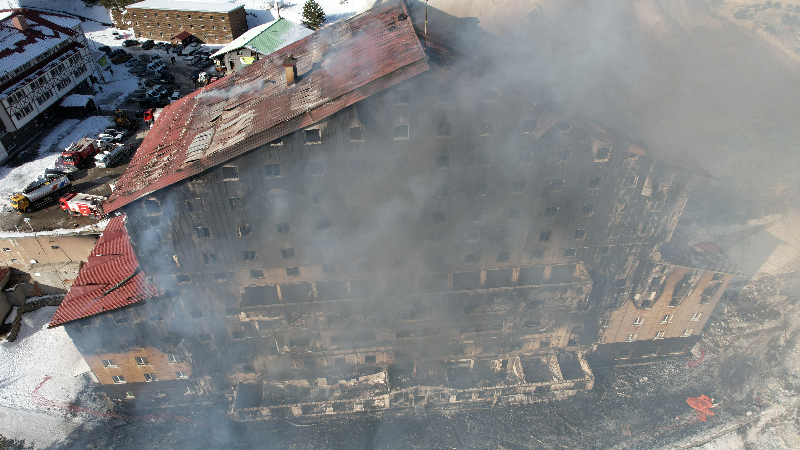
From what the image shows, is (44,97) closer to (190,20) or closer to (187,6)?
(190,20)

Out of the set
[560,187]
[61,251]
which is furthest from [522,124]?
[61,251]

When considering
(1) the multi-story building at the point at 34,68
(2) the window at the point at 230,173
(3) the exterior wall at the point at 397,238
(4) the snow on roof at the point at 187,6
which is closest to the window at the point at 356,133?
(3) the exterior wall at the point at 397,238

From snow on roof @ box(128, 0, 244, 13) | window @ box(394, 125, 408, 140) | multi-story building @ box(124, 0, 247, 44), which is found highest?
window @ box(394, 125, 408, 140)

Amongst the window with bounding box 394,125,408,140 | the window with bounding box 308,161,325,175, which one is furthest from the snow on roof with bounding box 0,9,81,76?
the window with bounding box 394,125,408,140

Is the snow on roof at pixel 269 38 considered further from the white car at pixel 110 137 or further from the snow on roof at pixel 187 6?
the white car at pixel 110 137

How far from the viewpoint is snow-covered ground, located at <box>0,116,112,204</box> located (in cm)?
3238

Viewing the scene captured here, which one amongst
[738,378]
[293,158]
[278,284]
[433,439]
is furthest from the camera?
[738,378]

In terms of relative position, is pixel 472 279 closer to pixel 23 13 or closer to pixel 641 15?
pixel 641 15

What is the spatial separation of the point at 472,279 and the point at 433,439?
855cm

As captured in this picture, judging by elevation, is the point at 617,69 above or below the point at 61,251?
above

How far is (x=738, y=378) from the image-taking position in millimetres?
23969

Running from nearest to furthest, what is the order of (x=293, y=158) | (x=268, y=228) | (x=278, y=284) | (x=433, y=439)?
(x=293, y=158), (x=268, y=228), (x=278, y=284), (x=433, y=439)

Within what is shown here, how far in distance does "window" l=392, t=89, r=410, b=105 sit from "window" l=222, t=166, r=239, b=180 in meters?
6.80

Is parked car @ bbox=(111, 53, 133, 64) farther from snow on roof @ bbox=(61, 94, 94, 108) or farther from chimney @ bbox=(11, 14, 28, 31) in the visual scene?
snow on roof @ bbox=(61, 94, 94, 108)
